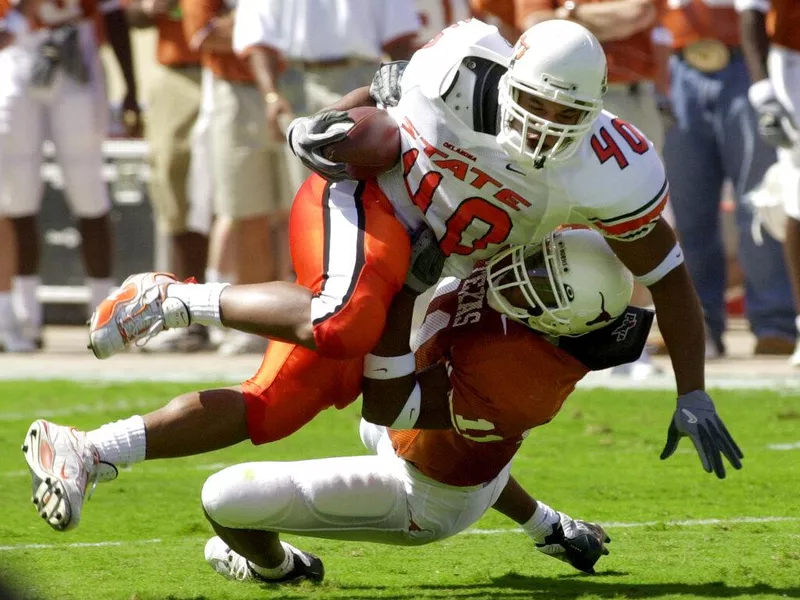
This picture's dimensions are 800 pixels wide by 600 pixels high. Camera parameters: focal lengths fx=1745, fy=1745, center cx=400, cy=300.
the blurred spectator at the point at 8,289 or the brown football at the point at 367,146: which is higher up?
the brown football at the point at 367,146

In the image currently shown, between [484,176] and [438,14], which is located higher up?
[484,176]

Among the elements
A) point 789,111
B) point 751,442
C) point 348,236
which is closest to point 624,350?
point 348,236

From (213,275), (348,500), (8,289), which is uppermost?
(348,500)

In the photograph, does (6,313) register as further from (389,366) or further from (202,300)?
(389,366)

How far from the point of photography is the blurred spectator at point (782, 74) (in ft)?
26.6

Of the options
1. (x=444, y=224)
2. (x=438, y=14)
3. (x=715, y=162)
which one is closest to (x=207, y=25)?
(x=438, y=14)

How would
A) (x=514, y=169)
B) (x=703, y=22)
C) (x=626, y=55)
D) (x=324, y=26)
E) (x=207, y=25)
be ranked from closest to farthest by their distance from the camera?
(x=514, y=169) → (x=626, y=55) → (x=324, y=26) → (x=703, y=22) → (x=207, y=25)

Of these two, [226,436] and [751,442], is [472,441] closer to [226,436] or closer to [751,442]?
[226,436]

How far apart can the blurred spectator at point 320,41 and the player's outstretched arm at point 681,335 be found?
4010 mm

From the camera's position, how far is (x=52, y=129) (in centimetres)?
912

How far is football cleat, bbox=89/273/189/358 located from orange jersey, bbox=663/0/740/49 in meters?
4.80

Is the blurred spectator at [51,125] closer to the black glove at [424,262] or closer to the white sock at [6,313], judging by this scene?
the white sock at [6,313]

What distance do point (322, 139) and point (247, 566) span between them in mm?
1103

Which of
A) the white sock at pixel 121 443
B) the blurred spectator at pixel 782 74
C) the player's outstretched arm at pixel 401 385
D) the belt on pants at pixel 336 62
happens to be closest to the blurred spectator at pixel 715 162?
the blurred spectator at pixel 782 74
